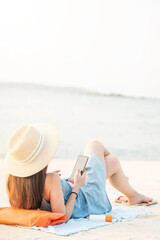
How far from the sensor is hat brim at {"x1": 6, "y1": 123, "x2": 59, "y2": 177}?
266 centimetres

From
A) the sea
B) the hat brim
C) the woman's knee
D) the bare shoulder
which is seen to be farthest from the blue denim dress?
the sea

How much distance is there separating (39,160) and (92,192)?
0.63m

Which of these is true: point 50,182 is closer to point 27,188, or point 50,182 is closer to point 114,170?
point 27,188

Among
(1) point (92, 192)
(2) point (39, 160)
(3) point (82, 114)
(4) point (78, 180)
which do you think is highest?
(3) point (82, 114)

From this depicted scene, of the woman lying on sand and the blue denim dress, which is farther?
the blue denim dress

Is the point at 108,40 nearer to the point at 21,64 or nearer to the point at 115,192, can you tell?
the point at 21,64

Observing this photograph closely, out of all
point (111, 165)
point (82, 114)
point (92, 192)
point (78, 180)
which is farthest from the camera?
point (82, 114)

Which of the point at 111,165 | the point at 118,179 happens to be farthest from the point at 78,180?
the point at 118,179

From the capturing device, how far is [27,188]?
8.96 feet

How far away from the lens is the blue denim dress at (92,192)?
3051 millimetres

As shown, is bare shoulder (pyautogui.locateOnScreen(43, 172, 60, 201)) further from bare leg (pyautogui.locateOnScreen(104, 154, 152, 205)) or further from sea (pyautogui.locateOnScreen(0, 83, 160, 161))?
sea (pyautogui.locateOnScreen(0, 83, 160, 161))

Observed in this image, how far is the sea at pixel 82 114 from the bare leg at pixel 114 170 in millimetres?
12697

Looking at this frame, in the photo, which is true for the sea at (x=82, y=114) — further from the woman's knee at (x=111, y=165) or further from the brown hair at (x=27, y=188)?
the brown hair at (x=27, y=188)

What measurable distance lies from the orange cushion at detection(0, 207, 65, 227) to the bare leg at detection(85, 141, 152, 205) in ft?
2.41
